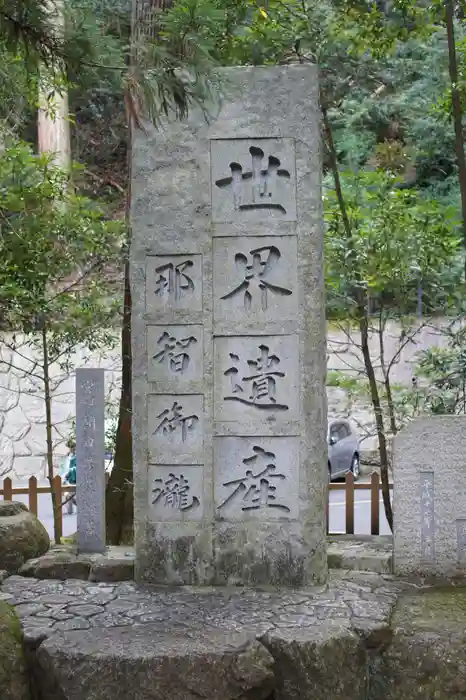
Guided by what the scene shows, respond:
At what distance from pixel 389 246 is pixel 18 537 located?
11.9ft

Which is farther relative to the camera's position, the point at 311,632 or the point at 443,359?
the point at 443,359

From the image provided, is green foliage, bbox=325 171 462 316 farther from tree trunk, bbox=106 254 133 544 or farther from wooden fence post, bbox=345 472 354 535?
tree trunk, bbox=106 254 133 544

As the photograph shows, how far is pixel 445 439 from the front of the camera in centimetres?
470

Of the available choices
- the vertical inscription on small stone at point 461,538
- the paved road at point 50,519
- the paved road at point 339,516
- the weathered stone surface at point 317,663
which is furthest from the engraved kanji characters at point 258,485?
the paved road at point 50,519

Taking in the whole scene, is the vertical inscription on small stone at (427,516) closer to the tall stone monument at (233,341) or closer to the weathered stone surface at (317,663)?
the tall stone monument at (233,341)

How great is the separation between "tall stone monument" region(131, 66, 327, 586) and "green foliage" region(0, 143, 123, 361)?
75.0 inches

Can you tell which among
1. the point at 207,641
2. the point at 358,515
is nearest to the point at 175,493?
the point at 207,641

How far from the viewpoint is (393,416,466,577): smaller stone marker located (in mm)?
4695

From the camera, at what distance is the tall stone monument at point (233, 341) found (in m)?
4.69

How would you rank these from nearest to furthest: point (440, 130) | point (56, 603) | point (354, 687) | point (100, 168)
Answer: point (354, 687)
point (56, 603)
point (440, 130)
point (100, 168)

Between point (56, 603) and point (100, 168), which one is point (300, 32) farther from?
point (100, 168)

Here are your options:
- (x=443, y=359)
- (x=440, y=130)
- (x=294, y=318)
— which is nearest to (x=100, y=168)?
(x=440, y=130)

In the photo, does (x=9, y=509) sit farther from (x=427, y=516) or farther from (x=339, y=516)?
(x=339, y=516)

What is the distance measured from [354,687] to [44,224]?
4188 millimetres
